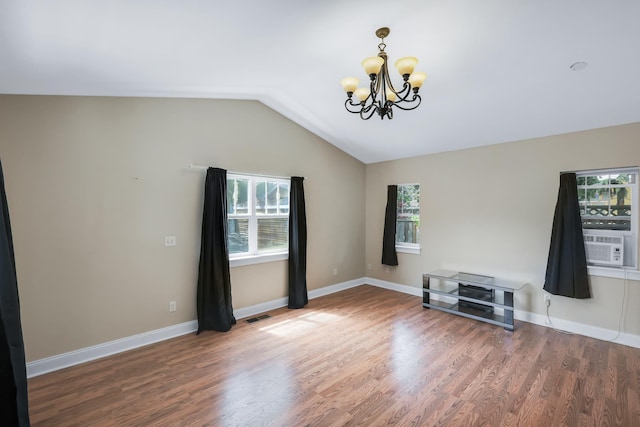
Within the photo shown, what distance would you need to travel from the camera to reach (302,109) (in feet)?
12.9

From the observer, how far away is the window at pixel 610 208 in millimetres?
3035

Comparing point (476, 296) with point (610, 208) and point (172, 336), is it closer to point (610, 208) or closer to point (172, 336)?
point (610, 208)

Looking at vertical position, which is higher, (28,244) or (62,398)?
(28,244)

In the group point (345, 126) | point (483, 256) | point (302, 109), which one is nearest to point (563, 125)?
point (483, 256)

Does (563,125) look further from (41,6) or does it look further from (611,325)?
(41,6)

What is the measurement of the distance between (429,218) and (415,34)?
293cm

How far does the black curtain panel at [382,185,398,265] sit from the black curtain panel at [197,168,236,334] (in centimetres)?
286

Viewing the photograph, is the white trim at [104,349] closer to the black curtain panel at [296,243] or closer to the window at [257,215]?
the window at [257,215]

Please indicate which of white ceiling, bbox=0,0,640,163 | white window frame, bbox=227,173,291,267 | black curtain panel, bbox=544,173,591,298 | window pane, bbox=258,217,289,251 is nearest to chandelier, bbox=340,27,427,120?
white ceiling, bbox=0,0,640,163

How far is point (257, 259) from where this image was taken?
153 inches

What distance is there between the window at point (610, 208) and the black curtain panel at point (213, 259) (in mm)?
4288

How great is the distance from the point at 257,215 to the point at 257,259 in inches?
24.4

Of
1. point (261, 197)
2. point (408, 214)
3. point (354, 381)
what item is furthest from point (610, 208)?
point (261, 197)

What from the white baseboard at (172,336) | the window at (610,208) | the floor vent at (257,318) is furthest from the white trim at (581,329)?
the floor vent at (257,318)
